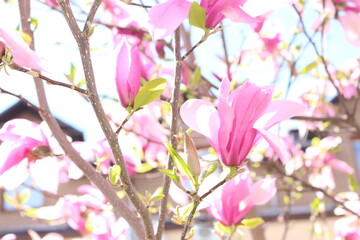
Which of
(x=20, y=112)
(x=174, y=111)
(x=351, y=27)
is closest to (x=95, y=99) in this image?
(x=174, y=111)

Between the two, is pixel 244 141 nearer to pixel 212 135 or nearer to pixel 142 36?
pixel 212 135

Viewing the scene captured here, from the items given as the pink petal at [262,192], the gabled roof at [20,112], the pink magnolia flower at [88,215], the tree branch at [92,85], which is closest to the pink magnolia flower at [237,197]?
the pink petal at [262,192]

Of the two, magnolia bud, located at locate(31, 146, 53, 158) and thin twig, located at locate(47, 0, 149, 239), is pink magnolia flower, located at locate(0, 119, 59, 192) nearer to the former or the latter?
magnolia bud, located at locate(31, 146, 53, 158)

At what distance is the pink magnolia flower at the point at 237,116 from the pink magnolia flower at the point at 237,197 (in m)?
0.22

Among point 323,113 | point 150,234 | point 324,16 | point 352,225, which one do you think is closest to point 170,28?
point 150,234

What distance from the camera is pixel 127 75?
23.3 inches

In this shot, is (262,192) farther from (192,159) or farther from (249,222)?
(192,159)

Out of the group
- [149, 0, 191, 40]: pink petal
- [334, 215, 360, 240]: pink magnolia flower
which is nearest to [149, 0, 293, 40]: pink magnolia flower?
[149, 0, 191, 40]: pink petal

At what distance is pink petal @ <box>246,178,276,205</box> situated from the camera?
774mm

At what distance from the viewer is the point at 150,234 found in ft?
1.92

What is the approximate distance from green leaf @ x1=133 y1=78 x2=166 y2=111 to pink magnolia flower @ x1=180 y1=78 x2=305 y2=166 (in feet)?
0.22

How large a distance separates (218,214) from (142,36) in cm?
55

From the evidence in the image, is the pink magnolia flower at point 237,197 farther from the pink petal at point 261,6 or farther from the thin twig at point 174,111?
the pink petal at point 261,6

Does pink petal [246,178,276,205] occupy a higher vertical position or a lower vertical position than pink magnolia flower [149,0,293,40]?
lower
